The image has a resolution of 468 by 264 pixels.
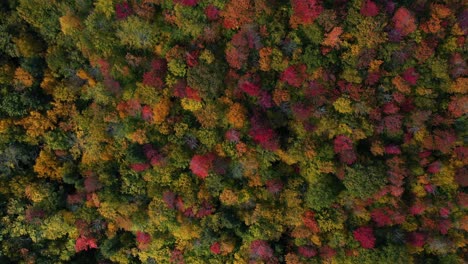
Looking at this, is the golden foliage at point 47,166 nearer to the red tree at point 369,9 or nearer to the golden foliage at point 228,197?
the golden foliage at point 228,197

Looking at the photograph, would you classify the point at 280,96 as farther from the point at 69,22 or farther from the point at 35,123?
the point at 35,123

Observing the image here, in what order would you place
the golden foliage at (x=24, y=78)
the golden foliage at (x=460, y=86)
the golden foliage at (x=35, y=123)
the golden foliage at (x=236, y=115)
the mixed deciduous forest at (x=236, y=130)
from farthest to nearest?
1. the golden foliage at (x=35, y=123)
2. the golden foliage at (x=24, y=78)
3. the golden foliage at (x=236, y=115)
4. the mixed deciduous forest at (x=236, y=130)
5. the golden foliage at (x=460, y=86)

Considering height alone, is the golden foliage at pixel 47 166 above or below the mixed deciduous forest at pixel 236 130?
below

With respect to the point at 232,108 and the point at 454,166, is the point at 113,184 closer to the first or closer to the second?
the point at 232,108

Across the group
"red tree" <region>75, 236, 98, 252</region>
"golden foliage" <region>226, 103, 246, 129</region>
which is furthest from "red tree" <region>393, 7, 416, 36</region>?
"red tree" <region>75, 236, 98, 252</region>

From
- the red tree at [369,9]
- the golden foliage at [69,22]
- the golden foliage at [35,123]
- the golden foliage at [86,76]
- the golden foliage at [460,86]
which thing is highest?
the red tree at [369,9]

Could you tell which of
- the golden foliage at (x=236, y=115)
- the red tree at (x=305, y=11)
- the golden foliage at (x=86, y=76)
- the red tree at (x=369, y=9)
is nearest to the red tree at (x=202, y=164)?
the golden foliage at (x=236, y=115)

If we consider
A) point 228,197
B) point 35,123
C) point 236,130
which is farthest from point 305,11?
point 35,123

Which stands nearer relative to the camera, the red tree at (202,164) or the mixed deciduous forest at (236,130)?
the mixed deciduous forest at (236,130)

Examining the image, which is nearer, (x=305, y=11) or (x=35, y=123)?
(x=305, y=11)

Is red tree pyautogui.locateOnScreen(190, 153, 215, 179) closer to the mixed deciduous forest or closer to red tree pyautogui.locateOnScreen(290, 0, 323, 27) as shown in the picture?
the mixed deciduous forest
